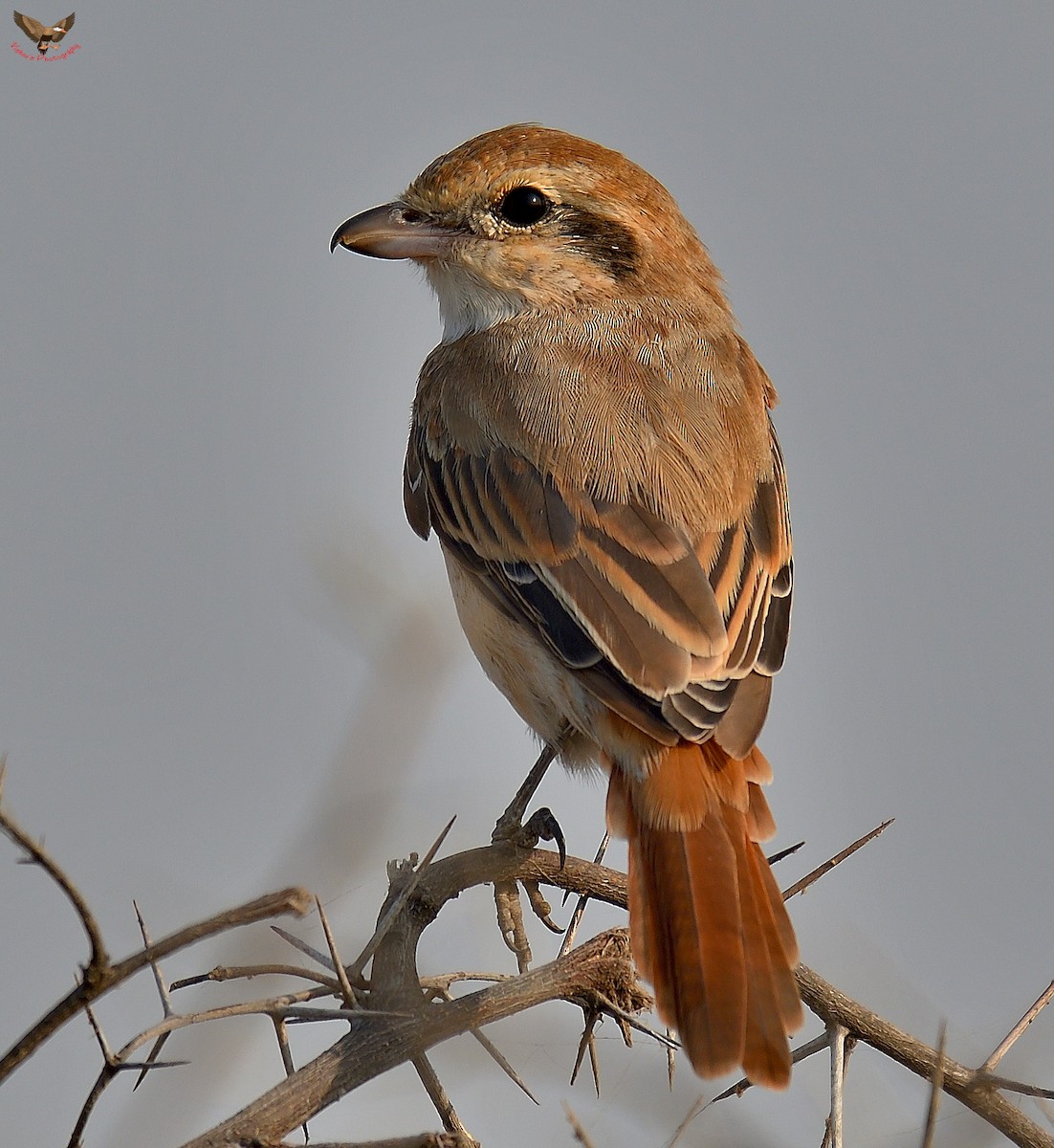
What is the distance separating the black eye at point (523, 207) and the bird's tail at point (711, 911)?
6.27 feet

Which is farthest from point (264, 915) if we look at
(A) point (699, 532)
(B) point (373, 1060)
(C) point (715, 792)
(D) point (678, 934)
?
(A) point (699, 532)

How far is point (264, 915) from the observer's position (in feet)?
5.91

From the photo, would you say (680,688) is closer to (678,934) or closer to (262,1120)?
(678,934)

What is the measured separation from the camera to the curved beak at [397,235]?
453 cm

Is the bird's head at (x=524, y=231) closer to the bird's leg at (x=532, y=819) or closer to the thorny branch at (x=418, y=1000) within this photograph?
the bird's leg at (x=532, y=819)

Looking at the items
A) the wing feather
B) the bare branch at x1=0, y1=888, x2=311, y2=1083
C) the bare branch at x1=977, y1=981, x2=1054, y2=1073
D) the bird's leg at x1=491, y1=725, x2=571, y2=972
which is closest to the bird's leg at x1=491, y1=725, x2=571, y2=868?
the bird's leg at x1=491, y1=725, x2=571, y2=972

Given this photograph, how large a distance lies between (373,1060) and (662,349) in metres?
2.36

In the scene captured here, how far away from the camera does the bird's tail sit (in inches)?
112

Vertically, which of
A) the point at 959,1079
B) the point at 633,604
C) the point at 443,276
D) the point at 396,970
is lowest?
the point at 959,1079

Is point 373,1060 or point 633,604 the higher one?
point 633,604

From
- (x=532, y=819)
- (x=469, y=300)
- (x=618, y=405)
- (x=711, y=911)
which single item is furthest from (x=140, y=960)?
(x=469, y=300)

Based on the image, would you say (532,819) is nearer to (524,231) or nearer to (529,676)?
(529,676)

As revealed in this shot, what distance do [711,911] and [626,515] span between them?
107 cm

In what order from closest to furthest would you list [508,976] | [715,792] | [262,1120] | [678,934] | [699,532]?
1. [262,1120]
2. [508,976]
3. [678,934]
4. [715,792]
5. [699,532]
